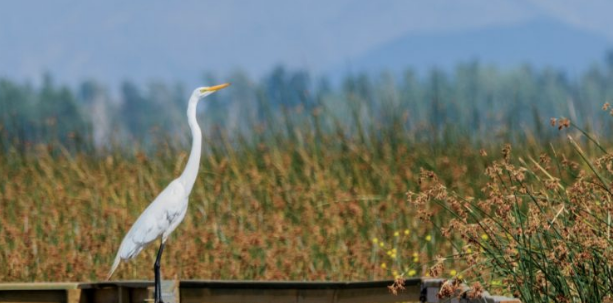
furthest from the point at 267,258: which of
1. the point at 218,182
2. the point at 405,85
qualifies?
the point at 405,85

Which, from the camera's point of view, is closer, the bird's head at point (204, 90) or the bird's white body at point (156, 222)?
the bird's white body at point (156, 222)

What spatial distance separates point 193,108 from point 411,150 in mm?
4801

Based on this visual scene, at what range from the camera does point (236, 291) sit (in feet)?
21.2

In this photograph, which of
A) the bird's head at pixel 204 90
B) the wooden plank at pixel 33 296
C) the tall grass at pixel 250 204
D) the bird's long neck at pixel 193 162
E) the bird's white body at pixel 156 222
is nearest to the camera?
the wooden plank at pixel 33 296

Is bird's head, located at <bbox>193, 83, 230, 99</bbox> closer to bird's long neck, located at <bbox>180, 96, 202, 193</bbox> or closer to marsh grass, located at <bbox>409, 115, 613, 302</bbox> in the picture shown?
bird's long neck, located at <bbox>180, 96, 202, 193</bbox>

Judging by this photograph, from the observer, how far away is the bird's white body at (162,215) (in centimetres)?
708

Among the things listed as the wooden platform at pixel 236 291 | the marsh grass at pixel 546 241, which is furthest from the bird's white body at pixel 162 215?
the marsh grass at pixel 546 241

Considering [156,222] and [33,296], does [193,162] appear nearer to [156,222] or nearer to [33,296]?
[156,222]

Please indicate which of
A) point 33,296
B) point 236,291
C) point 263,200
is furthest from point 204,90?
point 263,200

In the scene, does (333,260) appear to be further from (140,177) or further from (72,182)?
(72,182)

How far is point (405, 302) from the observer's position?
22.0 feet

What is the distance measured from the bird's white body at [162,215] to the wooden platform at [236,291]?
41cm

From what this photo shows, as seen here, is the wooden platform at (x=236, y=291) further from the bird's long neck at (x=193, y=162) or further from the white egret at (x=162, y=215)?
the bird's long neck at (x=193, y=162)

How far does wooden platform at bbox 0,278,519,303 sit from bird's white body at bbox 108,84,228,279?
41 centimetres
